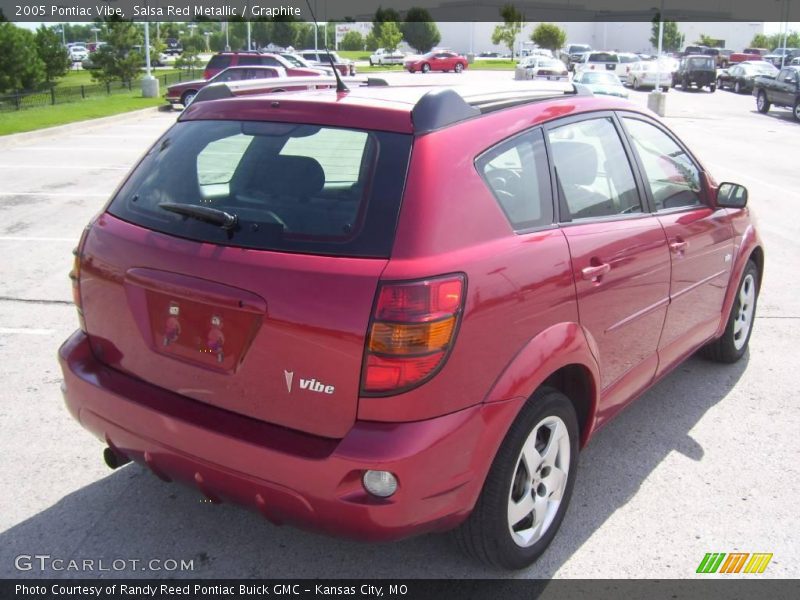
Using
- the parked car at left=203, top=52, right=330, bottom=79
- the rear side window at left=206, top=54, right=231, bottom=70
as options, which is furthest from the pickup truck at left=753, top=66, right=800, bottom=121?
the rear side window at left=206, top=54, right=231, bottom=70

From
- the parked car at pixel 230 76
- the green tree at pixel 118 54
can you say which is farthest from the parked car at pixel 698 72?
the green tree at pixel 118 54

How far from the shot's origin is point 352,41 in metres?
104

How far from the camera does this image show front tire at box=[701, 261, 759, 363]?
5.00m

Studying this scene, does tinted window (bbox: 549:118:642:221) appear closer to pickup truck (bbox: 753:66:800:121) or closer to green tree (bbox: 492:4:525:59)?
pickup truck (bbox: 753:66:800:121)

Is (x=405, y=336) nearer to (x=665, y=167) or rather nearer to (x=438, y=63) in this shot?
(x=665, y=167)

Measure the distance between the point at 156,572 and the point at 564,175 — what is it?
2.26 metres

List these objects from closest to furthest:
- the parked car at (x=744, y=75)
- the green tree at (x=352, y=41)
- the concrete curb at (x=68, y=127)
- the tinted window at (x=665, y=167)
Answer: the tinted window at (x=665, y=167)
the concrete curb at (x=68, y=127)
the parked car at (x=744, y=75)
the green tree at (x=352, y=41)

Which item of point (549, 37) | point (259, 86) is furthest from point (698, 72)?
point (259, 86)

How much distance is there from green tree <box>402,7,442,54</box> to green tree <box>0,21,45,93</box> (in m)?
64.3

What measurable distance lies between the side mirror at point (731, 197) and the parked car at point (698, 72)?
1653 inches

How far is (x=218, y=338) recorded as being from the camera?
2678 mm

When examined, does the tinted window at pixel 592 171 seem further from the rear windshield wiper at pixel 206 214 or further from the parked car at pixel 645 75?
the parked car at pixel 645 75

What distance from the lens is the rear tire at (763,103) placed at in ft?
98.3

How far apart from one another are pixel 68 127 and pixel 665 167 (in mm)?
17419
